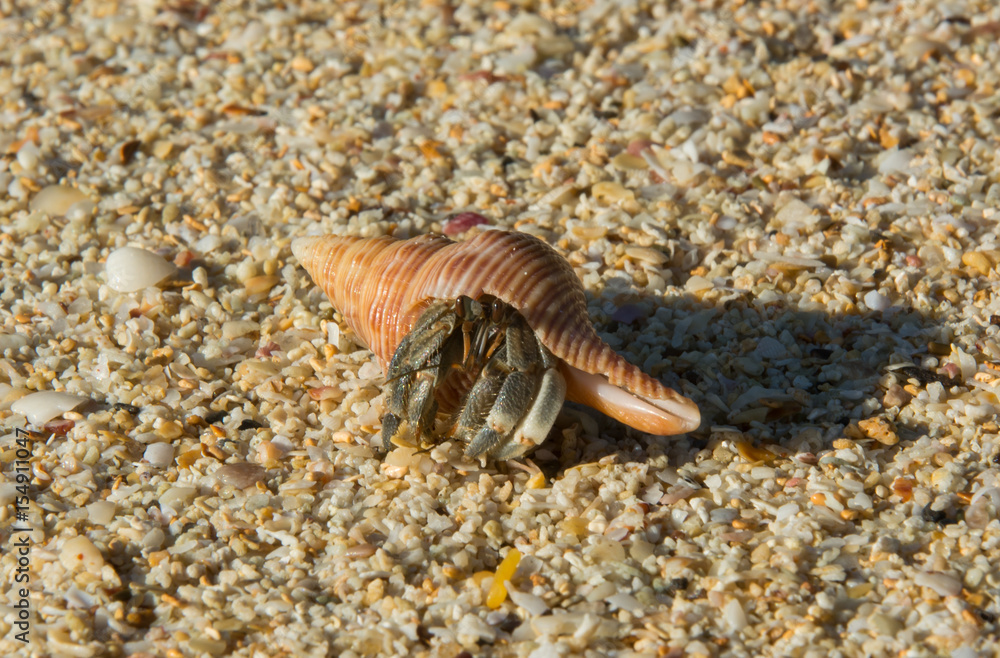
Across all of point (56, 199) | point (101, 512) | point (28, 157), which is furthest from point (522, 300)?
point (28, 157)

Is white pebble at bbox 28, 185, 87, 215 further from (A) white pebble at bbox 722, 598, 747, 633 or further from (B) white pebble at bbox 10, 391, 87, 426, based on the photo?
(A) white pebble at bbox 722, 598, 747, 633

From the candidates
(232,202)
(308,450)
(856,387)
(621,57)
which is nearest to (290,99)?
(232,202)

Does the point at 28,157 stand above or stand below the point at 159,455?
above

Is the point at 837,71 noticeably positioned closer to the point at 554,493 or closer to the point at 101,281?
the point at 554,493

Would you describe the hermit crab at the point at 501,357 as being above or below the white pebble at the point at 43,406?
above

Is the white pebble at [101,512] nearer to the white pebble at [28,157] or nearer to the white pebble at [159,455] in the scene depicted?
the white pebble at [159,455]

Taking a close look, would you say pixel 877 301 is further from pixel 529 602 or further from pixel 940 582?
pixel 529 602

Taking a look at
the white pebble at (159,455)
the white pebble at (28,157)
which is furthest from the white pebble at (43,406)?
the white pebble at (28,157)
